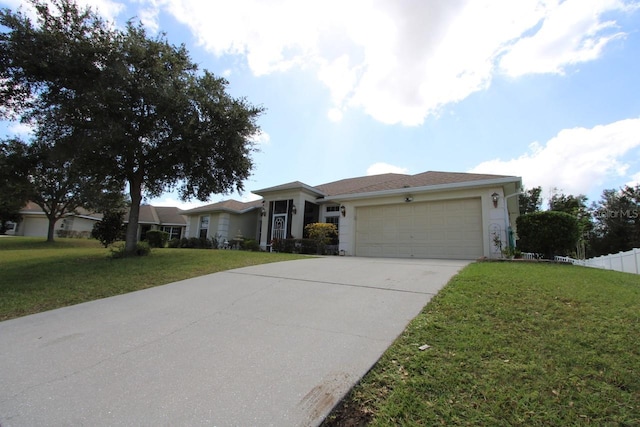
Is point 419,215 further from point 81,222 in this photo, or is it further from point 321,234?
point 81,222

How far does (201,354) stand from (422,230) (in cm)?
1013

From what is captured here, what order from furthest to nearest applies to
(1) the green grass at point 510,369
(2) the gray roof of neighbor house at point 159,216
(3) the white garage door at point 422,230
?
1. (2) the gray roof of neighbor house at point 159,216
2. (3) the white garage door at point 422,230
3. (1) the green grass at point 510,369

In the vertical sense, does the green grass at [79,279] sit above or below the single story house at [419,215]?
below

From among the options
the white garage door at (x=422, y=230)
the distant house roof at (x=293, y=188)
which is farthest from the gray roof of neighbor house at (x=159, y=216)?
the white garage door at (x=422, y=230)

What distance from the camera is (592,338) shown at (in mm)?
2922

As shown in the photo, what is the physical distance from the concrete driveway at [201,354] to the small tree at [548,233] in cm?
683

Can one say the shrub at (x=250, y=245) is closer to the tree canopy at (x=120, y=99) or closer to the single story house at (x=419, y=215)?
the single story house at (x=419, y=215)

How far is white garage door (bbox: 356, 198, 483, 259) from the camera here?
35.6 ft

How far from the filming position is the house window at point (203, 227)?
2141cm

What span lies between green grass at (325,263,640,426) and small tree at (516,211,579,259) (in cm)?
646

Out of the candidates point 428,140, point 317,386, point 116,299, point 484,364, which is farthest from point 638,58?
point 116,299

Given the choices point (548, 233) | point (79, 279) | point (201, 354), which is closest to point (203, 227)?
point (79, 279)

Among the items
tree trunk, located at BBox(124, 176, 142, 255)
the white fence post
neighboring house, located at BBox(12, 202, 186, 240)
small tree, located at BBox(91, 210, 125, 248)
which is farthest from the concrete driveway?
neighboring house, located at BBox(12, 202, 186, 240)

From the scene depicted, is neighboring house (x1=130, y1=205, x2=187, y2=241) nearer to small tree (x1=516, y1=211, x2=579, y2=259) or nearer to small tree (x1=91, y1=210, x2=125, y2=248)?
small tree (x1=91, y1=210, x2=125, y2=248)
